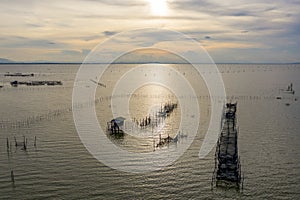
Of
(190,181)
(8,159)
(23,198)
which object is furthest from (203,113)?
(23,198)

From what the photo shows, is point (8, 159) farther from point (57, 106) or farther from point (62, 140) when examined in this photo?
point (57, 106)

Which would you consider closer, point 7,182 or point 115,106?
point 7,182

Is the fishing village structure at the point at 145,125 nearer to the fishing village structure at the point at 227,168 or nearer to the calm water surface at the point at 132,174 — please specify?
the calm water surface at the point at 132,174

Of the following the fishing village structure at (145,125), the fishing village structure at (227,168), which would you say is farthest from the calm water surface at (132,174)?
the fishing village structure at (145,125)

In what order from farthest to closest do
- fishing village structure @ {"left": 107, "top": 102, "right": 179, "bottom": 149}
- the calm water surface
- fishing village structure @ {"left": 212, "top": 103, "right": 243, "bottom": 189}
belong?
fishing village structure @ {"left": 107, "top": 102, "right": 179, "bottom": 149} → fishing village structure @ {"left": 212, "top": 103, "right": 243, "bottom": 189} → the calm water surface

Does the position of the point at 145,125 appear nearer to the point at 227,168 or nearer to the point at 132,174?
the point at 132,174

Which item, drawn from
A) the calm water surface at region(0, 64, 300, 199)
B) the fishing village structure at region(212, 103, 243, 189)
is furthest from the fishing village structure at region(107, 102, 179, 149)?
the fishing village structure at region(212, 103, 243, 189)

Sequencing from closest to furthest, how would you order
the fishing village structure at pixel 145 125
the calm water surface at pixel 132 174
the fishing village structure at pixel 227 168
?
the calm water surface at pixel 132 174, the fishing village structure at pixel 227 168, the fishing village structure at pixel 145 125

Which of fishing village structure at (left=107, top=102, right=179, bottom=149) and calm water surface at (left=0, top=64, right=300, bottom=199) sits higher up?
fishing village structure at (left=107, top=102, right=179, bottom=149)

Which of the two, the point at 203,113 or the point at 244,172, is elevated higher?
the point at 203,113

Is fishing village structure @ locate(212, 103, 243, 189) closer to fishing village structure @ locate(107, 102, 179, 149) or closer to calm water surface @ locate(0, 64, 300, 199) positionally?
calm water surface @ locate(0, 64, 300, 199)

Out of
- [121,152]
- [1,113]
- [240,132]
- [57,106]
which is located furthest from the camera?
[57,106]
